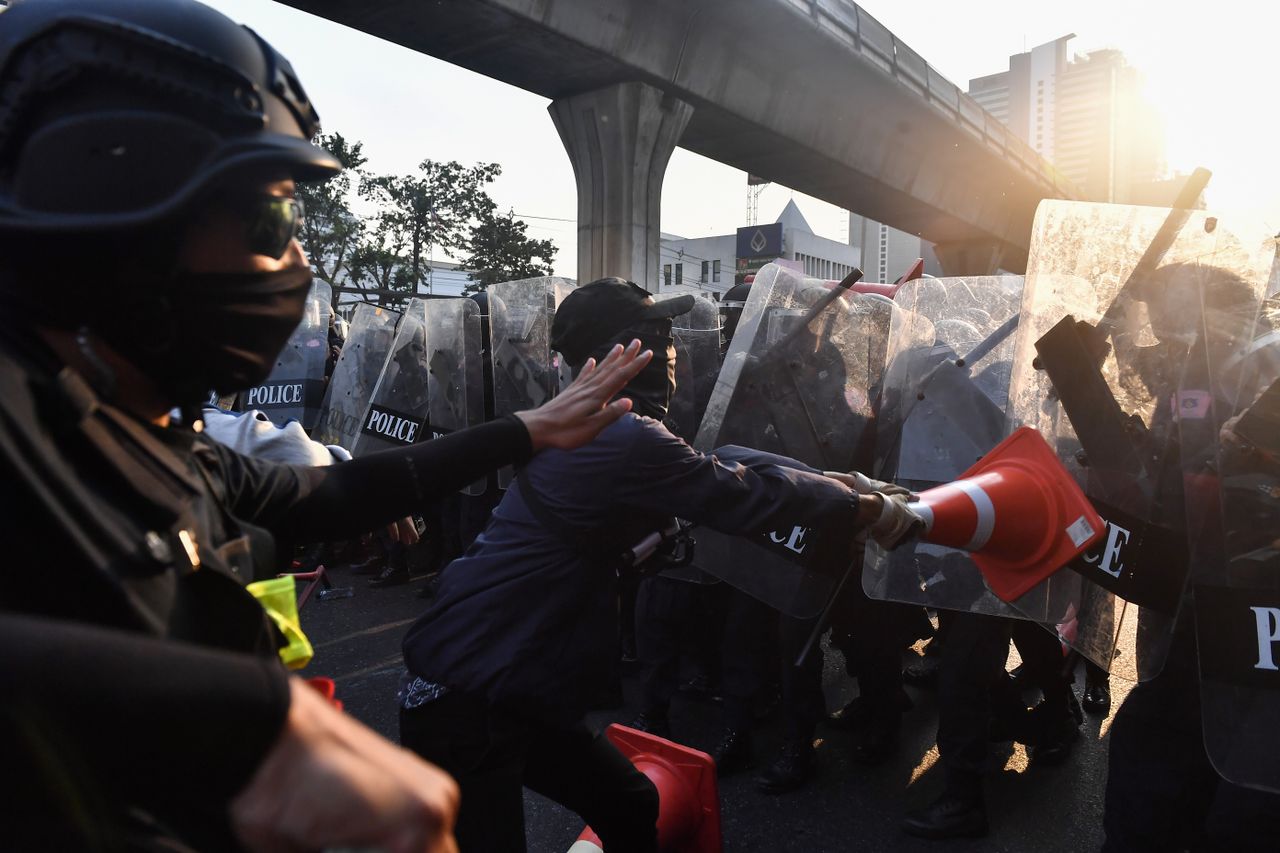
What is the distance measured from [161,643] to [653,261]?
610 inches

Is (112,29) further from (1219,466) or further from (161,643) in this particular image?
(1219,466)

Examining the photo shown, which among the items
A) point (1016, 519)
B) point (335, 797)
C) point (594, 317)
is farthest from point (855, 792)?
point (335, 797)

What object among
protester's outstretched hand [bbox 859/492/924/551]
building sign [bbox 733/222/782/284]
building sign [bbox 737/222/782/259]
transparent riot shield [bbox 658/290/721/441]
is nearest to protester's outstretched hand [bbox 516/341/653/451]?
protester's outstretched hand [bbox 859/492/924/551]

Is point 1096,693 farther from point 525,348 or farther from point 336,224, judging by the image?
point 336,224

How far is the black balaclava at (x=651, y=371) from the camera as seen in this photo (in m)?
2.48

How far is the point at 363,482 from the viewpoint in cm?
145

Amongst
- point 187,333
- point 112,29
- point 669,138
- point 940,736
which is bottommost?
point 940,736

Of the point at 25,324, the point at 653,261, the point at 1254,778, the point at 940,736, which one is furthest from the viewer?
the point at 653,261

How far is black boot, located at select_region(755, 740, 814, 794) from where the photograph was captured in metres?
3.40

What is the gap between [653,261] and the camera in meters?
15.8

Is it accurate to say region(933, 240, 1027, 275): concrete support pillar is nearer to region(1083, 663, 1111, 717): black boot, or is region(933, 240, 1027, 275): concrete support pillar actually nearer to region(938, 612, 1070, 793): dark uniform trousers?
region(1083, 663, 1111, 717): black boot

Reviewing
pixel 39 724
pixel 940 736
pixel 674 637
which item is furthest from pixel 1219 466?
pixel 674 637

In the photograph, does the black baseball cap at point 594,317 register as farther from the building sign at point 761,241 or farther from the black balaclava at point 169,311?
the building sign at point 761,241

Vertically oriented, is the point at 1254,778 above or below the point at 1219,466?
below
